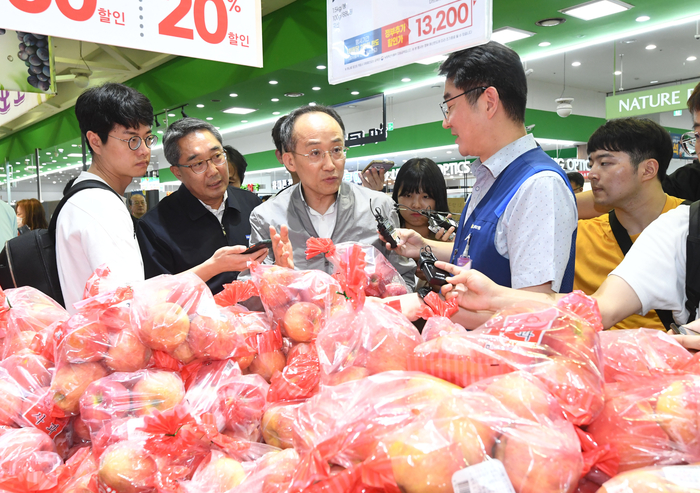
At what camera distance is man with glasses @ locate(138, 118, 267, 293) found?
2.63 meters

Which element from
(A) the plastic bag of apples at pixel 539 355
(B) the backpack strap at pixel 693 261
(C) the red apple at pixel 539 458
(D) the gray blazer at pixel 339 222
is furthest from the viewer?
(D) the gray blazer at pixel 339 222

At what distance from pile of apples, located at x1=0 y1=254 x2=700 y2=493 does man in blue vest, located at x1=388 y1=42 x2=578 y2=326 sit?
62 cm

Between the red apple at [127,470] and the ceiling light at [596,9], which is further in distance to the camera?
the ceiling light at [596,9]

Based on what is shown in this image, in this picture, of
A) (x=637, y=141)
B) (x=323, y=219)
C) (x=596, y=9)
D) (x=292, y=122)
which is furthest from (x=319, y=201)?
(x=596, y=9)

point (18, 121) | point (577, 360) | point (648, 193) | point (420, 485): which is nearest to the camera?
point (420, 485)

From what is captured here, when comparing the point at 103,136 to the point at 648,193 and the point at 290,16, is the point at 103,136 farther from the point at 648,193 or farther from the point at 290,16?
the point at 290,16

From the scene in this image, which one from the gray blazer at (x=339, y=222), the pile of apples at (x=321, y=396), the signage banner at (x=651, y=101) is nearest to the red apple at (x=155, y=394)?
the pile of apples at (x=321, y=396)

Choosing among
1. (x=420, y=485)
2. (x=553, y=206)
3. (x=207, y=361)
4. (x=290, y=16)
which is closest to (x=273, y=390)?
(x=207, y=361)

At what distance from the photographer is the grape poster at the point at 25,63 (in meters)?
4.40

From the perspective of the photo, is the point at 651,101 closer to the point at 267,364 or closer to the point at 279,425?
the point at 267,364

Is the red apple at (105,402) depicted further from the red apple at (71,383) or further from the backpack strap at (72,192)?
the backpack strap at (72,192)

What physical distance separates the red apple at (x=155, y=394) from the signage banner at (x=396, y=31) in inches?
82.9

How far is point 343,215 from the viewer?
2.32 metres

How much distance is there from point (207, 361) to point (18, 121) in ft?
51.2
